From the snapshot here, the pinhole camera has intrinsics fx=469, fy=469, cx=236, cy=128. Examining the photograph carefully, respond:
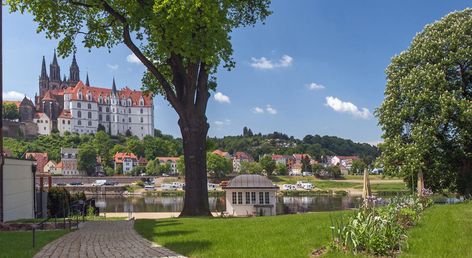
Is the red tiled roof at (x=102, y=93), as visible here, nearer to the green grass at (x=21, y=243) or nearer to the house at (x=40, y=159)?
the house at (x=40, y=159)

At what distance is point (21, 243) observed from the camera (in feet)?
36.3

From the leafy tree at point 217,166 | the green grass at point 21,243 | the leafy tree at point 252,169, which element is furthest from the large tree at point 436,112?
the leafy tree at point 252,169

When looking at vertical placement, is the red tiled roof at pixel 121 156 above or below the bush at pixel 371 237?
above

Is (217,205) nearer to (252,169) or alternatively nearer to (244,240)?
(244,240)

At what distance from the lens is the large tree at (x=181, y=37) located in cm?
1738

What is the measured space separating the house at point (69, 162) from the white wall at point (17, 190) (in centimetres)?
13150

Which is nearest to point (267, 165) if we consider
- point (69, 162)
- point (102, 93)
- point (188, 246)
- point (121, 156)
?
point (121, 156)

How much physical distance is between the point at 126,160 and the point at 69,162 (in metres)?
18.1

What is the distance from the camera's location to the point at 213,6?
17.2m

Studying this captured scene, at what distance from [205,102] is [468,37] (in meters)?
14.6

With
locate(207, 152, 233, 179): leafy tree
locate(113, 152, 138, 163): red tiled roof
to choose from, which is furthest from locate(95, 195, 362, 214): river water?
locate(113, 152, 138, 163): red tiled roof

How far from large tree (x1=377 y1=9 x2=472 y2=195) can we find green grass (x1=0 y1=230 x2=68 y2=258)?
17219 millimetres

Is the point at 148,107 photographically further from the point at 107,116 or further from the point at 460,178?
the point at 460,178

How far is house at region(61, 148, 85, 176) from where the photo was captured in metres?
151
